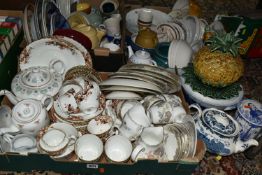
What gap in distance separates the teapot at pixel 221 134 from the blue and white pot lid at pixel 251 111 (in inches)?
3.2

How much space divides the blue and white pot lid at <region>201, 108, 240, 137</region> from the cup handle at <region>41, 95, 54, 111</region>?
62 cm

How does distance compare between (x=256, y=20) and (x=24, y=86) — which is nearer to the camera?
(x=24, y=86)

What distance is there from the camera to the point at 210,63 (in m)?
1.27

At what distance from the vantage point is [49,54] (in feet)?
4.46

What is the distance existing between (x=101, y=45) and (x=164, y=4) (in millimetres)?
1025

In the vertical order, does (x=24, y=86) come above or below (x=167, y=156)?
above

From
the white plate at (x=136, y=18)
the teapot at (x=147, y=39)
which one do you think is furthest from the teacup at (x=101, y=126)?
the white plate at (x=136, y=18)

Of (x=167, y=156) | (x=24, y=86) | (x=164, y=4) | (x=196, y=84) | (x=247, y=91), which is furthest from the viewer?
(x=164, y=4)

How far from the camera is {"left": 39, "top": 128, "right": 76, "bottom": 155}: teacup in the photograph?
1.02m

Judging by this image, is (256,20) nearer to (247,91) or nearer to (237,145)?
(247,91)

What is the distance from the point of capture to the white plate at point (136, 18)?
186 cm

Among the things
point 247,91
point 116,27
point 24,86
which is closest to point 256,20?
point 247,91

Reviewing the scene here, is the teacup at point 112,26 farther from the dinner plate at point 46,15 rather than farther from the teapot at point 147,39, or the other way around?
the dinner plate at point 46,15

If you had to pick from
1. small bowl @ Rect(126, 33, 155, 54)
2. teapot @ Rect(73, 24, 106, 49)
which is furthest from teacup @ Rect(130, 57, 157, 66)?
teapot @ Rect(73, 24, 106, 49)
